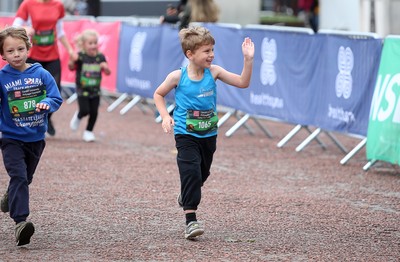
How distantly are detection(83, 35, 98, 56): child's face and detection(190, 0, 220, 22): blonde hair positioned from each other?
278cm

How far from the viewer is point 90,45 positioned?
1334 centimetres

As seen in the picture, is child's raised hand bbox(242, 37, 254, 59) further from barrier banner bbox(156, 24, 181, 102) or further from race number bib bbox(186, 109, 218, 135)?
barrier banner bbox(156, 24, 181, 102)

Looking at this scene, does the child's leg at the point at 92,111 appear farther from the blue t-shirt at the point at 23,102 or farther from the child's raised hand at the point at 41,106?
the child's raised hand at the point at 41,106

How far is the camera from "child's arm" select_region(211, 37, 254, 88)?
24.0 ft

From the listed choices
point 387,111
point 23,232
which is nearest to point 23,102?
point 23,232

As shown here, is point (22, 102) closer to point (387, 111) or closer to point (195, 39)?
point (195, 39)

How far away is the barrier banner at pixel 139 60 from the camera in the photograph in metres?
16.5

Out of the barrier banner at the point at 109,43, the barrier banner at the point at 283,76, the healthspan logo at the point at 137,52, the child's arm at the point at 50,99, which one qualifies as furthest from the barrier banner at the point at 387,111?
the barrier banner at the point at 109,43

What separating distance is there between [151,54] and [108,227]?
30.4ft

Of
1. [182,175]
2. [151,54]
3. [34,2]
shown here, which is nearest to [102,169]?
[34,2]

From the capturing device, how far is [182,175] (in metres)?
7.29

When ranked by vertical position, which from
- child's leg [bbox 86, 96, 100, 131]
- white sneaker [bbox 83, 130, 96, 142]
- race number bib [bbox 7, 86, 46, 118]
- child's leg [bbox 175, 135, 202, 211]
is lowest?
white sneaker [bbox 83, 130, 96, 142]

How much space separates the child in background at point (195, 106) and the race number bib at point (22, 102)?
913mm

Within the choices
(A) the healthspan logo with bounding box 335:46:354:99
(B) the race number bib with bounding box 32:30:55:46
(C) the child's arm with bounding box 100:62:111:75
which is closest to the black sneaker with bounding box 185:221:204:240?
(A) the healthspan logo with bounding box 335:46:354:99
